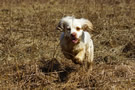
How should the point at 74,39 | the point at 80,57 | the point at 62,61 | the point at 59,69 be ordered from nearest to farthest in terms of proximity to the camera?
the point at 74,39, the point at 80,57, the point at 59,69, the point at 62,61

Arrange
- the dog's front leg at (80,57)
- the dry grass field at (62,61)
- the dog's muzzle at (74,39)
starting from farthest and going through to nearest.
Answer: the dog's front leg at (80,57) < the dog's muzzle at (74,39) < the dry grass field at (62,61)

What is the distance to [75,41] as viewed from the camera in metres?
3.12

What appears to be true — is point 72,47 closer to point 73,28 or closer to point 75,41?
point 75,41

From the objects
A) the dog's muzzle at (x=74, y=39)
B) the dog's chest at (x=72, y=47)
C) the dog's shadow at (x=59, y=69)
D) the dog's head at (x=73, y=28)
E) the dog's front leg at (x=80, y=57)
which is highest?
the dog's head at (x=73, y=28)

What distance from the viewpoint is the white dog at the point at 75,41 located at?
3137 millimetres

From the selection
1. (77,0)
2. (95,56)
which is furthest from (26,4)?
(95,56)

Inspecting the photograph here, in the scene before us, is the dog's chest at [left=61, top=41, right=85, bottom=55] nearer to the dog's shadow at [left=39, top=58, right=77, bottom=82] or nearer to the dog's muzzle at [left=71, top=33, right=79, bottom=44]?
the dog's muzzle at [left=71, top=33, right=79, bottom=44]

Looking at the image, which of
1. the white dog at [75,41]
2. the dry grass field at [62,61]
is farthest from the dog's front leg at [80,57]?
the dry grass field at [62,61]

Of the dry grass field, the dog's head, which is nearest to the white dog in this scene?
the dog's head

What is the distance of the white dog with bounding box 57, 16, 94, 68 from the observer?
3137 millimetres

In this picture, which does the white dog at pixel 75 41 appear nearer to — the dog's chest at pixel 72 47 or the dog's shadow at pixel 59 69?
the dog's chest at pixel 72 47

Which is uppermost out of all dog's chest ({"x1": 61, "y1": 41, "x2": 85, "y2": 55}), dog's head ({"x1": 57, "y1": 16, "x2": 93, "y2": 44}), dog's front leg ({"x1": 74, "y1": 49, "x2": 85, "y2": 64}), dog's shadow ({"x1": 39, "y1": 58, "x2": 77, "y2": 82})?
dog's head ({"x1": 57, "y1": 16, "x2": 93, "y2": 44})

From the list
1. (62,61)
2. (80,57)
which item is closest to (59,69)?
(62,61)

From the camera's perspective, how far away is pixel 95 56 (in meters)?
4.22
